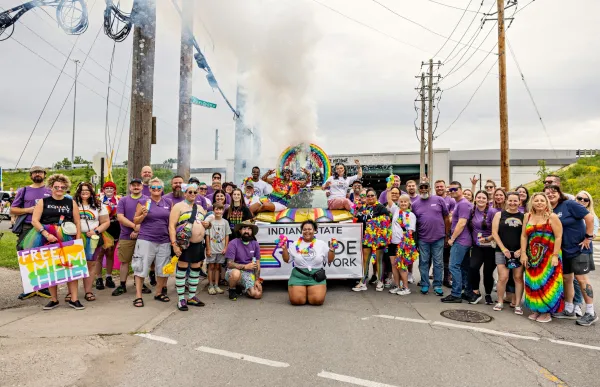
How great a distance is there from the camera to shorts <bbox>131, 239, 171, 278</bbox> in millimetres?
5902

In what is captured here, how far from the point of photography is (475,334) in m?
4.81

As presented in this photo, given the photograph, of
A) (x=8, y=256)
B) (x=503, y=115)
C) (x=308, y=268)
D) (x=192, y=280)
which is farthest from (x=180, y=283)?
(x=503, y=115)

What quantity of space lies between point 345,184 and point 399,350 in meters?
5.20

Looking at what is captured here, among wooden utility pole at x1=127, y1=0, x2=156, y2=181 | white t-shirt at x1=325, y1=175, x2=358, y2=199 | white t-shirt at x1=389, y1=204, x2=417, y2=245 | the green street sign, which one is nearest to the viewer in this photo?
white t-shirt at x1=389, y1=204, x2=417, y2=245

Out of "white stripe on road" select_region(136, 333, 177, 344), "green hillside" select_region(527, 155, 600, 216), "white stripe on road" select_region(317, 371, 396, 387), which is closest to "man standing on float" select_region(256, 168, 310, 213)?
"white stripe on road" select_region(136, 333, 177, 344)

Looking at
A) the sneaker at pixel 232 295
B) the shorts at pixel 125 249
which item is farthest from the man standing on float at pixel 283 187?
the shorts at pixel 125 249

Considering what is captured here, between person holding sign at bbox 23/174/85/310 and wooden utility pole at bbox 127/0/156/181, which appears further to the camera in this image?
wooden utility pole at bbox 127/0/156/181

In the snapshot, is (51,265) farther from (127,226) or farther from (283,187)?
(283,187)

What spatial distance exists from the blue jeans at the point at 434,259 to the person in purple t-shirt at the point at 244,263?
105 inches

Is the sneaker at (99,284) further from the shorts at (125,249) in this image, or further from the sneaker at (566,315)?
the sneaker at (566,315)

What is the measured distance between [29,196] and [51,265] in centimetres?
114

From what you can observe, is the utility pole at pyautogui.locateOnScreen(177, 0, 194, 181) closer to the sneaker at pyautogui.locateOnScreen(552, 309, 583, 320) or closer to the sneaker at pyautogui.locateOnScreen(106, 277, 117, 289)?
the sneaker at pyautogui.locateOnScreen(106, 277, 117, 289)

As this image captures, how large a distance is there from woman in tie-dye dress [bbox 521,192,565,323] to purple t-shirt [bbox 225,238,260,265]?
12.6 ft

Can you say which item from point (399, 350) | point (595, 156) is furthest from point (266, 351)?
point (595, 156)
